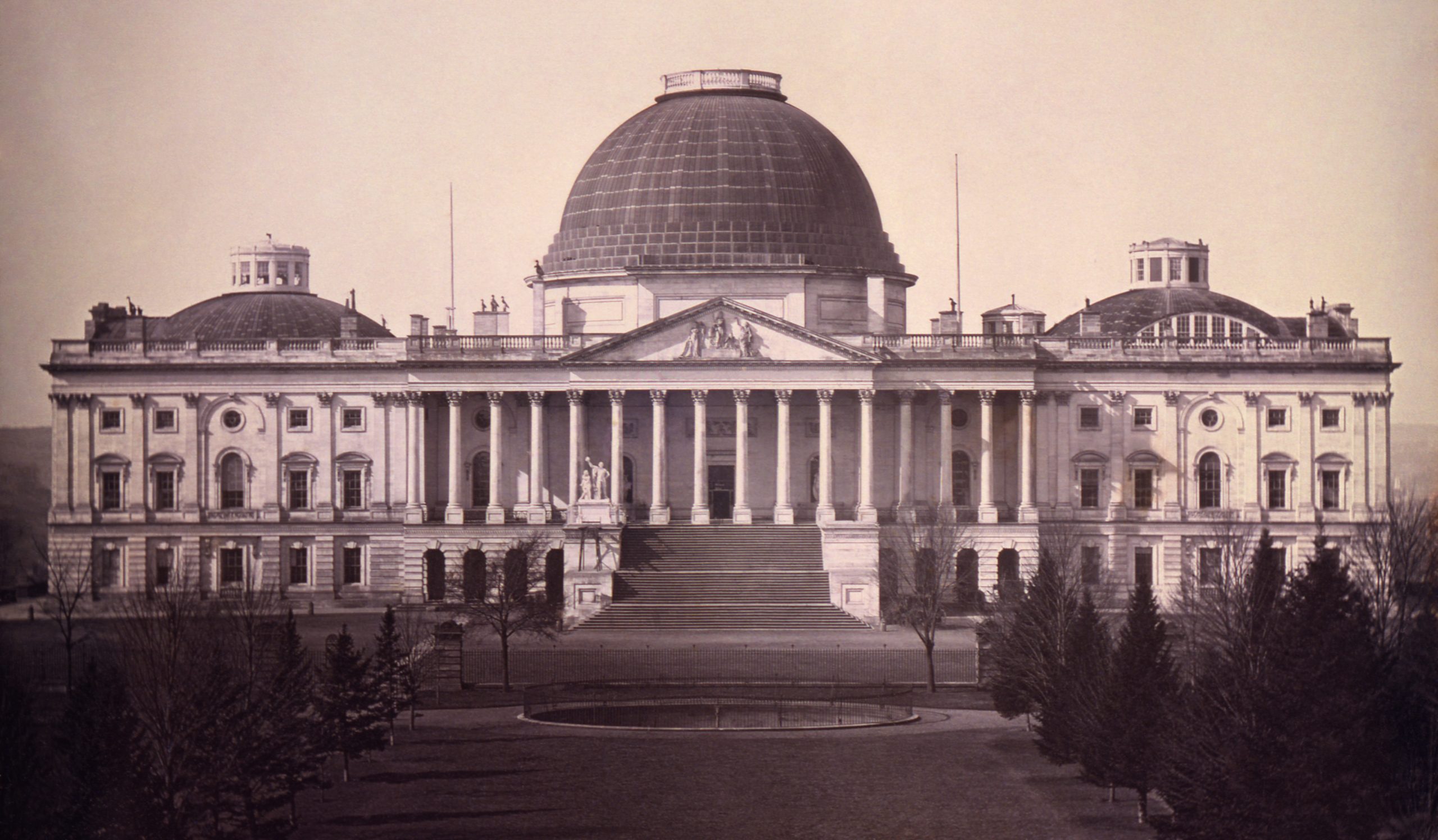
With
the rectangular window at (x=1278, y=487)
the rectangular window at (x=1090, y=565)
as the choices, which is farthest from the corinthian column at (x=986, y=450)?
the rectangular window at (x=1278, y=487)

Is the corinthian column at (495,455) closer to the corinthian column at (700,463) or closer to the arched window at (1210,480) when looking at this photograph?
the corinthian column at (700,463)

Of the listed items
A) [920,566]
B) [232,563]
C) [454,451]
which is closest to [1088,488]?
[920,566]

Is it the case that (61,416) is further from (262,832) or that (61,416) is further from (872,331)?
(262,832)

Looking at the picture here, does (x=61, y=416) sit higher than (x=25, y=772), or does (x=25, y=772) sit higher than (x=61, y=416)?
(x=61, y=416)

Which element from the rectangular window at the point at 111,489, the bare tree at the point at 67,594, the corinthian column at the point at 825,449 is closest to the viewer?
the bare tree at the point at 67,594

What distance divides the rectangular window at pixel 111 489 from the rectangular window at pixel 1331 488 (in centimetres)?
5589

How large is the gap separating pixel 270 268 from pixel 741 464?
3034 cm

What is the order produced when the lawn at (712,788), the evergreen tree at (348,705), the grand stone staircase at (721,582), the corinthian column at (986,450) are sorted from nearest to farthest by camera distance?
the lawn at (712,788) < the evergreen tree at (348,705) < the grand stone staircase at (721,582) < the corinthian column at (986,450)

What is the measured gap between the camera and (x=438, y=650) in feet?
224

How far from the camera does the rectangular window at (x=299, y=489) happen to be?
343 ft

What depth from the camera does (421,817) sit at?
47.5 m

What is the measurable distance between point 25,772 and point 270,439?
70.1m

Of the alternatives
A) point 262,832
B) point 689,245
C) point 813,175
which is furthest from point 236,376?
point 262,832

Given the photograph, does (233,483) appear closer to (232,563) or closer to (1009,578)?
(232,563)
